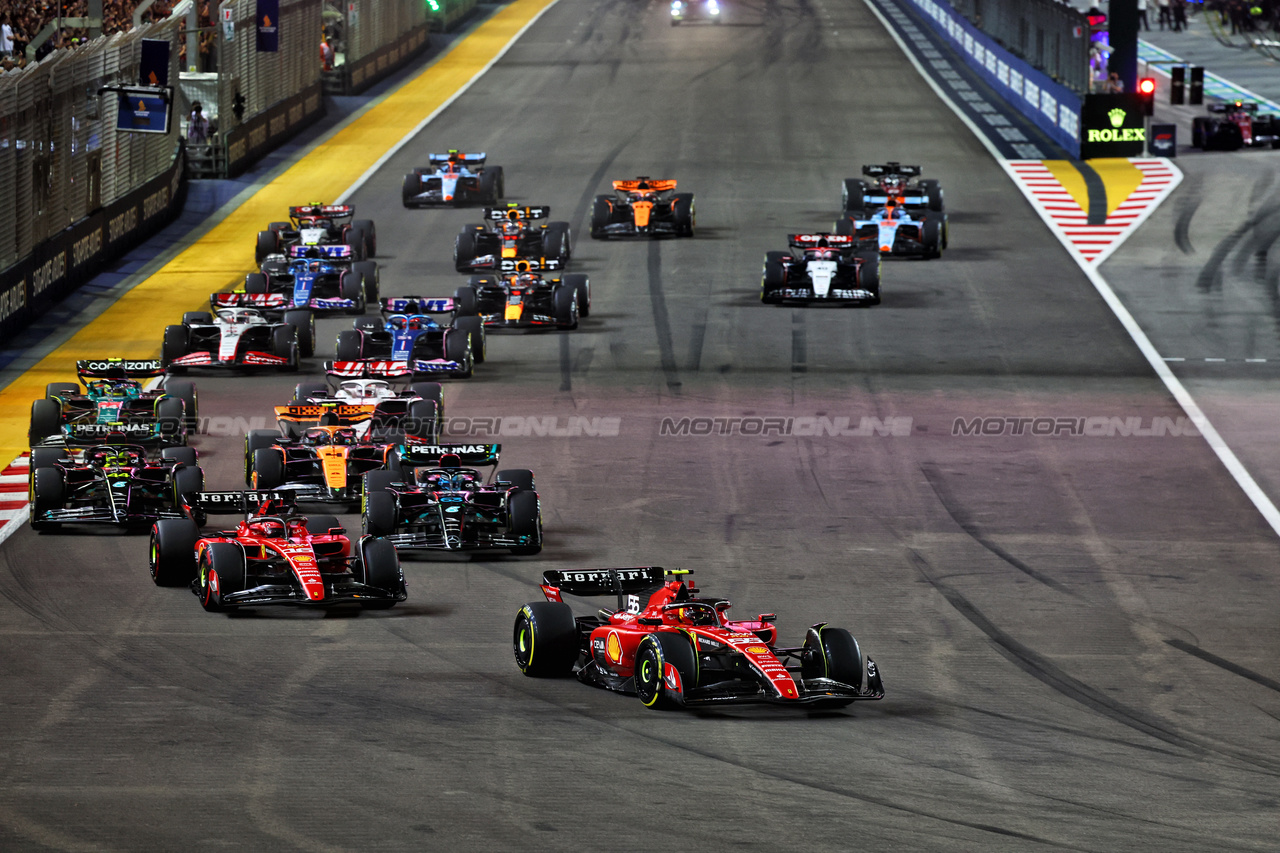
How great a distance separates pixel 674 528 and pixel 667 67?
48.3m

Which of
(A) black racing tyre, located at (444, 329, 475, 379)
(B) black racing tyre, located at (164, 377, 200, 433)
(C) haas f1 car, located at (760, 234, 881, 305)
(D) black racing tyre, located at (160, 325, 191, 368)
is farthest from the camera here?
(C) haas f1 car, located at (760, 234, 881, 305)

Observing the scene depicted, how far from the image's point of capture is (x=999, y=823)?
13203mm

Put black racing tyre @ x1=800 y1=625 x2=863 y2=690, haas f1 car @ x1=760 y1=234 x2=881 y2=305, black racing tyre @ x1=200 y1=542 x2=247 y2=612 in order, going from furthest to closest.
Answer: haas f1 car @ x1=760 y1=234 x2=881 y2=305 < black racing tyre @ x1=200 y1=542 x2=247 y2=612 < black racing tyre @ x1=800 y1=625 x2=863 y2=690

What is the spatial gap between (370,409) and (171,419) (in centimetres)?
260

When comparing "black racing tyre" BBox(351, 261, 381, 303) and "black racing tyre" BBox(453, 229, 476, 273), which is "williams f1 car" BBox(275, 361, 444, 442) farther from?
"black racing tyre" BBox(453, 229, 476, 273)

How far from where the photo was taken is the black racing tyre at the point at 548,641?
16.7m

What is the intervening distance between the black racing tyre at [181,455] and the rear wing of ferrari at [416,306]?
359 inches

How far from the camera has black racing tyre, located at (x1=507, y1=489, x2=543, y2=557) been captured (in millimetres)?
21281

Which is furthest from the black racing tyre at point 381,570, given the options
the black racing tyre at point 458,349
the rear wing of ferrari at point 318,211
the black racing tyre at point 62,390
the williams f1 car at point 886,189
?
the williams f1 car at point 886,189

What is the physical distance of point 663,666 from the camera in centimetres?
1579

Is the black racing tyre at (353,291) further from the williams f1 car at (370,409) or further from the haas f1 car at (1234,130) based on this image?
the haas f1 car at (1234,130)

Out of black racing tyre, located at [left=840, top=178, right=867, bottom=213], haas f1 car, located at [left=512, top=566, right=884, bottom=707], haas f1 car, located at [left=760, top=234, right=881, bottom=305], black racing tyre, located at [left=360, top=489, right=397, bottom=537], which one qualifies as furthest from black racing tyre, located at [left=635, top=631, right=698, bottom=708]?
black racing tyre, located at [left=840, top=178, right=867, bottom=213]

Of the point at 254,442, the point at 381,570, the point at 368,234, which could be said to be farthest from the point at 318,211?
the point at 381,570

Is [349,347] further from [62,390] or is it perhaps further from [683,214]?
[683,214]
